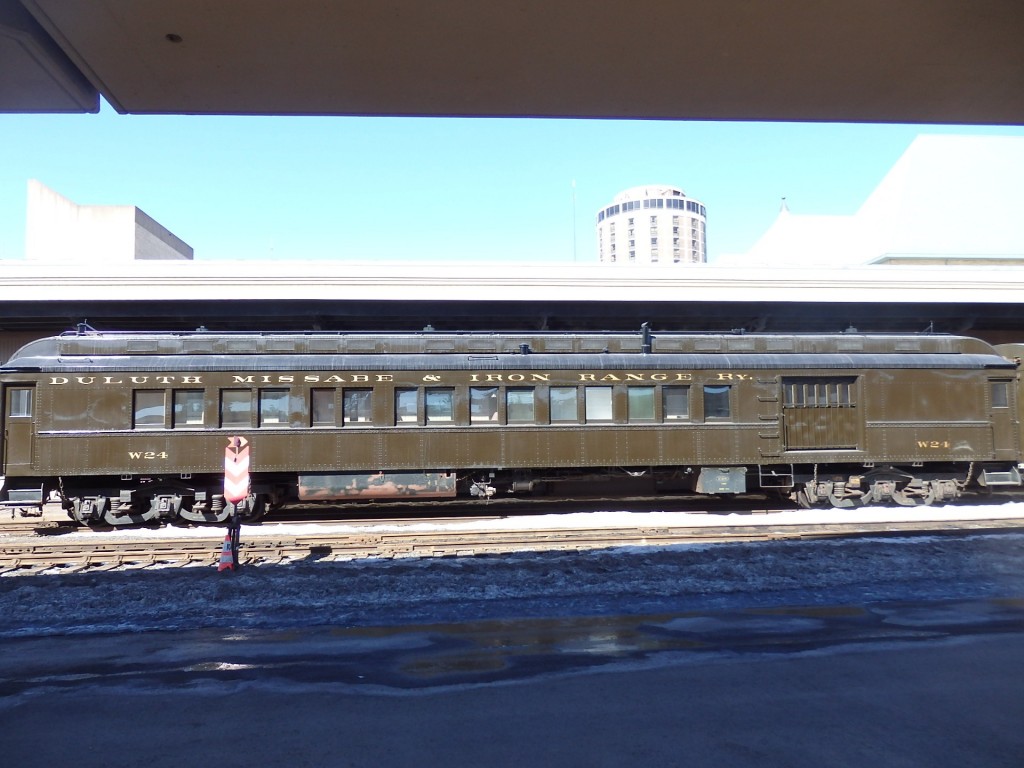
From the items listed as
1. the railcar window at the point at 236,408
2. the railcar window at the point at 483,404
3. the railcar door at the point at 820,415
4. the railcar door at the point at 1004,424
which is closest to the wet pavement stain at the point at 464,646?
the railcar window at the point at 236,408

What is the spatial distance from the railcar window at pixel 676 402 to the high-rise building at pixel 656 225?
425 feet

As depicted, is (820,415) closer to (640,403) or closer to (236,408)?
(640,403)

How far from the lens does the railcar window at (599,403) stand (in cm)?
1350

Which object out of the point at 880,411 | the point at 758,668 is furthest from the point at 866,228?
the point at 758,668

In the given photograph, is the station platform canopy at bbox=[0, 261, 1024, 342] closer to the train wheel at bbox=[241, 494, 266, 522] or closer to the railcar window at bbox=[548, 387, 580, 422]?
the railcar window at bbox=[548, 387, 580, 422]

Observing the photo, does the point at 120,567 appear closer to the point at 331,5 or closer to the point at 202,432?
the point at 202,432

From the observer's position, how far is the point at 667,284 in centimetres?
1930

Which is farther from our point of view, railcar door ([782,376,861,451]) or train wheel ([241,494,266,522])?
railcar door ([782,376,861,451])

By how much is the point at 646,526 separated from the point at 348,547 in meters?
5.61

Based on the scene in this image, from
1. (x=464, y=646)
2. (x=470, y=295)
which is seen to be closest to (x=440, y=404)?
(x=470, y=295)

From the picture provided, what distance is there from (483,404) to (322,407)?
10.3ft

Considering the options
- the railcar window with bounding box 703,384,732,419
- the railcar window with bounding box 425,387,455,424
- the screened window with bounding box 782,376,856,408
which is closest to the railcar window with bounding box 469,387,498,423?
the railcar window with bounding box 425,387,455,424

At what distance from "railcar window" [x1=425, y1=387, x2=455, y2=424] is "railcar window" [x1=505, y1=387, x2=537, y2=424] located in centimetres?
111

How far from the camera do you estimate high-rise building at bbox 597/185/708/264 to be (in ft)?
462
